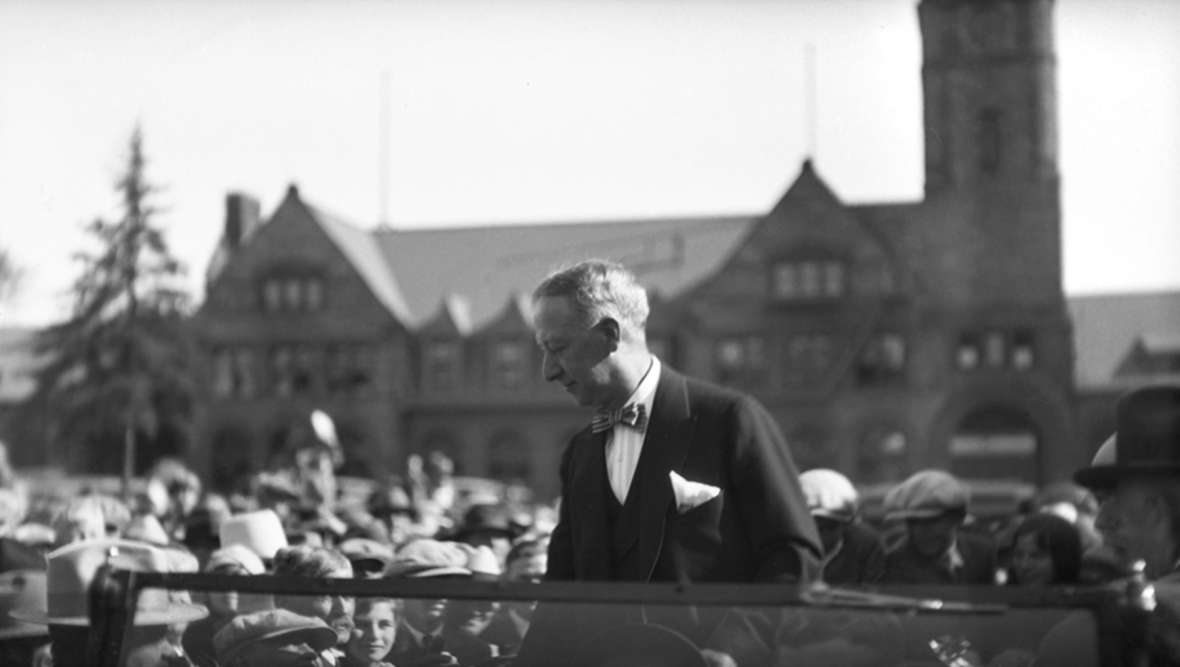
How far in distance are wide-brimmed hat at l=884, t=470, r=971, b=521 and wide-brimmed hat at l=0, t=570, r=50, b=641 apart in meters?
3.50

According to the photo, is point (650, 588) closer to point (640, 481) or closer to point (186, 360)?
point (640, 481)

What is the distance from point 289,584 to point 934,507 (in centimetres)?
457

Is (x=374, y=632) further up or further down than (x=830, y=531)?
further up

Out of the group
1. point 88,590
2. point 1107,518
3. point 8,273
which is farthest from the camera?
point 8,273

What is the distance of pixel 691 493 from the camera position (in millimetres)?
3480

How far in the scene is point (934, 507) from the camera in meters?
6.74

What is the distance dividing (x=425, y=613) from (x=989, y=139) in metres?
48.7

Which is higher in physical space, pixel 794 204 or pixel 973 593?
pixel 794 204

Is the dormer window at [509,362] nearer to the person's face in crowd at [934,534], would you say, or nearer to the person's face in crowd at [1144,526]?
the person's face in crowd at [934,534]

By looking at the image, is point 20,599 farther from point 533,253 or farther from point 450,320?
point 533,253

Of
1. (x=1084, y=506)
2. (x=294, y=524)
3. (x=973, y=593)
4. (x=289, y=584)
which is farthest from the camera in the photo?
(x=1084, y=506)

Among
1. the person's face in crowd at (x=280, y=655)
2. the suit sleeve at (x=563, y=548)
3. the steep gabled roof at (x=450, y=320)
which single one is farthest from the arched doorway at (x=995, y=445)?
the person's face in crowd at (x=280, y=655)

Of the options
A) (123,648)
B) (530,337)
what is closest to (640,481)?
(123,648)

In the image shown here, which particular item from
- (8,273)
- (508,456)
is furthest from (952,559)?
(508,456)
